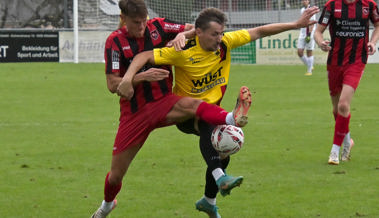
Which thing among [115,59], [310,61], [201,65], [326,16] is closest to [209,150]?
[201,65]

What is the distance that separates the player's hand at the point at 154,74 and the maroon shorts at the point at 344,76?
13.6 ft

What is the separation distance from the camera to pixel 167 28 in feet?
22.6

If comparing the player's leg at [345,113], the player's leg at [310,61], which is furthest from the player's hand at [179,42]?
the player's leg at [310,61]

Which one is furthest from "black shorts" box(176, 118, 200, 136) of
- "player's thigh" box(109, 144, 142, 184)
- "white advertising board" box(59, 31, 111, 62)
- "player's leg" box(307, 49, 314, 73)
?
"white advertising board" box(59, 31, 111, 62)

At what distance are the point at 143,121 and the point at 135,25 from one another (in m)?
0.82

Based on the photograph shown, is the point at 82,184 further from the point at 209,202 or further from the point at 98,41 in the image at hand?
the point at 98,41

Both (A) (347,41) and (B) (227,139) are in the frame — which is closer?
(B) (227,139)

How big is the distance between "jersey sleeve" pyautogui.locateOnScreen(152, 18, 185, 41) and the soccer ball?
1.05 metres

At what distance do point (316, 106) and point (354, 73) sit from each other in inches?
239

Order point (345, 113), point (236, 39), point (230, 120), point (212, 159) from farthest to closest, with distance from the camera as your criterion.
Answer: point (345, 113) < point (236, 39) < point (212, 159) < point (230, 120)

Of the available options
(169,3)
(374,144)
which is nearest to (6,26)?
(169,3)

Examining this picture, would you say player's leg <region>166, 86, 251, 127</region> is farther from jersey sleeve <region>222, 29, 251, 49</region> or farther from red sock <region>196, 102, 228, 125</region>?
jersey sleeve <region>222, 29, 251, 49</region>

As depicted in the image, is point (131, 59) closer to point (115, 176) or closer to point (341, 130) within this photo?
point (115, 176)

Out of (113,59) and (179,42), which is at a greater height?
(179,42)
